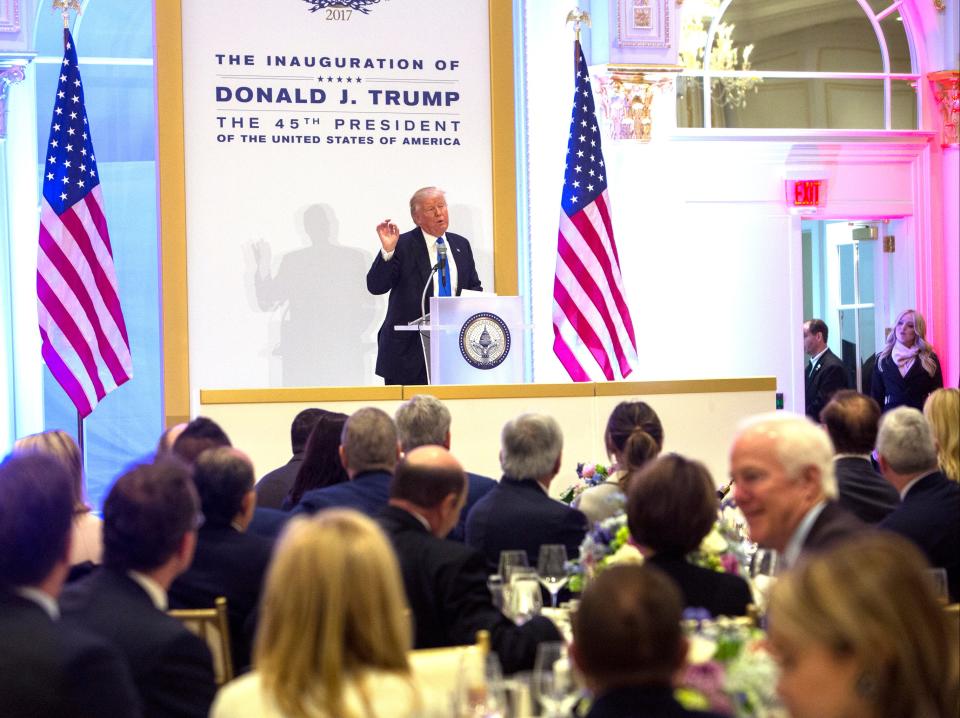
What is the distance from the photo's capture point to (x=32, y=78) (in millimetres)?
11234

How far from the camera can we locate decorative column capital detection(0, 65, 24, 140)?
10.6 meters

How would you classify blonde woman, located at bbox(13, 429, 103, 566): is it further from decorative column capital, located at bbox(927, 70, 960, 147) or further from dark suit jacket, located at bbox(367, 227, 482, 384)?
decorative column capital, located at bbox(927, 70, 960, 147)

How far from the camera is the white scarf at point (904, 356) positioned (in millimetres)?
10898

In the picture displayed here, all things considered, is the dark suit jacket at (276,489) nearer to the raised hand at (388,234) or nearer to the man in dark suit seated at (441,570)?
the man in dark suit seated at (441,570)

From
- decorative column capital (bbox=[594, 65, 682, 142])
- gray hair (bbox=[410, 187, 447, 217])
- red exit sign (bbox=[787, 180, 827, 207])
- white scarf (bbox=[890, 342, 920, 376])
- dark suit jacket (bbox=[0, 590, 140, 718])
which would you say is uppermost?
decorative column capital (bbox=[594, 65, 682, 142])

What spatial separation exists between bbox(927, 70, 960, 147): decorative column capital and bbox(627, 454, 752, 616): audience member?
9686 millimetres

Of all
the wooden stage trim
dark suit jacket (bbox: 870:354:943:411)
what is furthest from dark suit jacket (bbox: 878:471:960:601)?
dark suit jacket (bbox: 870:354:943:411)

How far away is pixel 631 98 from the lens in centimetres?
1120

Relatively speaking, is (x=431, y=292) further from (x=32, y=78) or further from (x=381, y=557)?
(x=381, y=557)

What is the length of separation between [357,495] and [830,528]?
207 centimetres

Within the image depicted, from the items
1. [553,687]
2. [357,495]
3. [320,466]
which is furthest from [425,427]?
[553,687]

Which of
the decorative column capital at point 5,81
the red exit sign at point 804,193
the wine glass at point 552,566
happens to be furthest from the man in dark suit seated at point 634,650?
the red exit sign at point 804,193

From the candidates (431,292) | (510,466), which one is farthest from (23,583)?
(431,292)

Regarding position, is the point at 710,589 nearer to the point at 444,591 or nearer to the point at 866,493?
the point at 444,591
